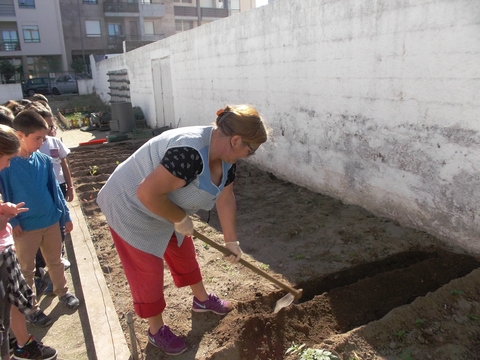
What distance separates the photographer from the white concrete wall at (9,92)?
2183 cm

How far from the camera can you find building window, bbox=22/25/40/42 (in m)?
32.9

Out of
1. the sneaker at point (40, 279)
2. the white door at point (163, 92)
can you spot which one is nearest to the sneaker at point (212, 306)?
the sneaker at point (40, 279)

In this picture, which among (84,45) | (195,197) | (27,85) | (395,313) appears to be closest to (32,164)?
(195,197)

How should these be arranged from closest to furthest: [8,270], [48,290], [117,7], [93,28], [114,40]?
[8,270] → [48,290] → [117,7] → [93,28] → [114,40]

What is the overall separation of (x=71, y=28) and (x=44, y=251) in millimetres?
36817

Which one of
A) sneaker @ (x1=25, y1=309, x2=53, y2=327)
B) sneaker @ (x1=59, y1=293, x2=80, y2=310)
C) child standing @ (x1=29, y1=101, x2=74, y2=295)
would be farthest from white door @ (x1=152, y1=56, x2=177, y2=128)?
sneaker @ (x1=25, y1=309, x2=53, y2=327)

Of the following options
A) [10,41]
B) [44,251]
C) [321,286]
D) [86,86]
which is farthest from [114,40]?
[321,286]

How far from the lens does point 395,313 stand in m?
2.70

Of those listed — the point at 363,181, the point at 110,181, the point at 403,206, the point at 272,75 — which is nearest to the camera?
the point at 110,181

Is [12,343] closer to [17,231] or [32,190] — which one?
[17,231]

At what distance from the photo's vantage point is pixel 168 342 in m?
2.66

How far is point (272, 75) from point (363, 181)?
2.43 m

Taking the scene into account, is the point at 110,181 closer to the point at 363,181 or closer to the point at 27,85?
the point at 363,181

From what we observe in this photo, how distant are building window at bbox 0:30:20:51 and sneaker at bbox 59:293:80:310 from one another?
3574 cm
